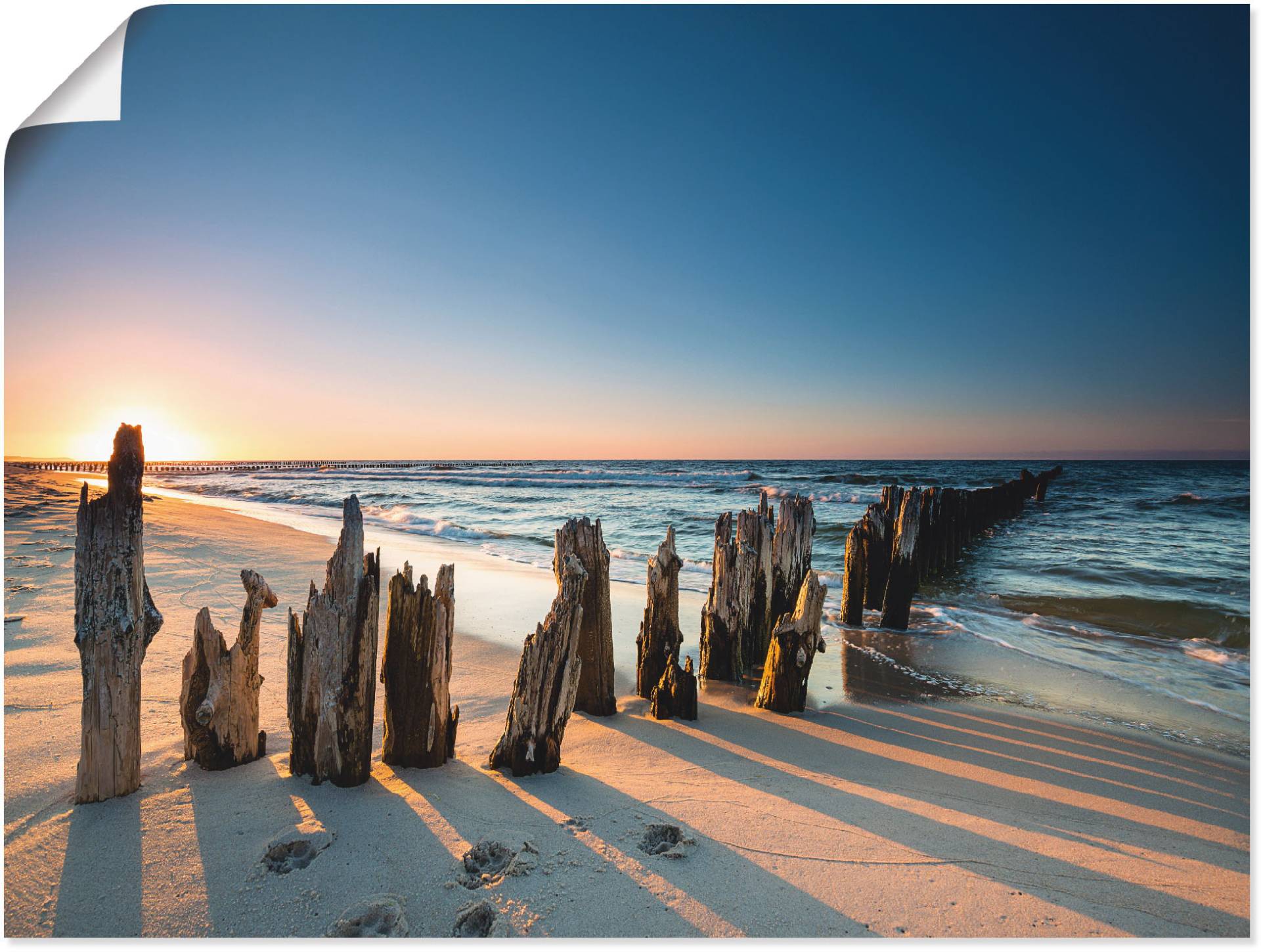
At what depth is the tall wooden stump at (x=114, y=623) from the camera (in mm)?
2230

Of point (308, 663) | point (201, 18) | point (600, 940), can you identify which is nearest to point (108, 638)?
point (308, 663)

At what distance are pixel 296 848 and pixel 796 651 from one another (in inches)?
→ 124

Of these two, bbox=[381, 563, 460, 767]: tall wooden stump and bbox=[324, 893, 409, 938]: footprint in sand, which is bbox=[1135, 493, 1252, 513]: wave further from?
bbox=[324, 893, 409, 938]: footprint in sand

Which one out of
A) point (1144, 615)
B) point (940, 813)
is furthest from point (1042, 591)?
point (940, 813)

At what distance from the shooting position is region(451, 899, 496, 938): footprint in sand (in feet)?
6.32

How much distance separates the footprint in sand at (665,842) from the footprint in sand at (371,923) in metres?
0.88

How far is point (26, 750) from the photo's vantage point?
111 inches

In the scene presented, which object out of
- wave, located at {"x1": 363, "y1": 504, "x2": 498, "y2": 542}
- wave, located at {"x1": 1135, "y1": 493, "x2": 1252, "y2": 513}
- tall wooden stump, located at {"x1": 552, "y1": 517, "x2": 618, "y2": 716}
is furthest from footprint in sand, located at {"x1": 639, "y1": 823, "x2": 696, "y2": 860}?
wave, located at {"x1": 1135, "y1": 493, "x2": 1252, "y2": 513}

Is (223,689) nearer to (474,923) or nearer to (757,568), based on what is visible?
(474,923)

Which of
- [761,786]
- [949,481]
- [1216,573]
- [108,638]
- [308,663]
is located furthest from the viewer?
[949,481]

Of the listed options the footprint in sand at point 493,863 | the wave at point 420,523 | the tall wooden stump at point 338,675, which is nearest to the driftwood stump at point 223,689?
the tall wooden stump at point 338,675

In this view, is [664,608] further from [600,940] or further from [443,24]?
[443,24]

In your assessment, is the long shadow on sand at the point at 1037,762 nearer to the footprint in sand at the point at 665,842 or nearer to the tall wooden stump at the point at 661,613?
the tall wooden stump at the point at 661,613

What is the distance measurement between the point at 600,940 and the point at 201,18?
3.85 meters
